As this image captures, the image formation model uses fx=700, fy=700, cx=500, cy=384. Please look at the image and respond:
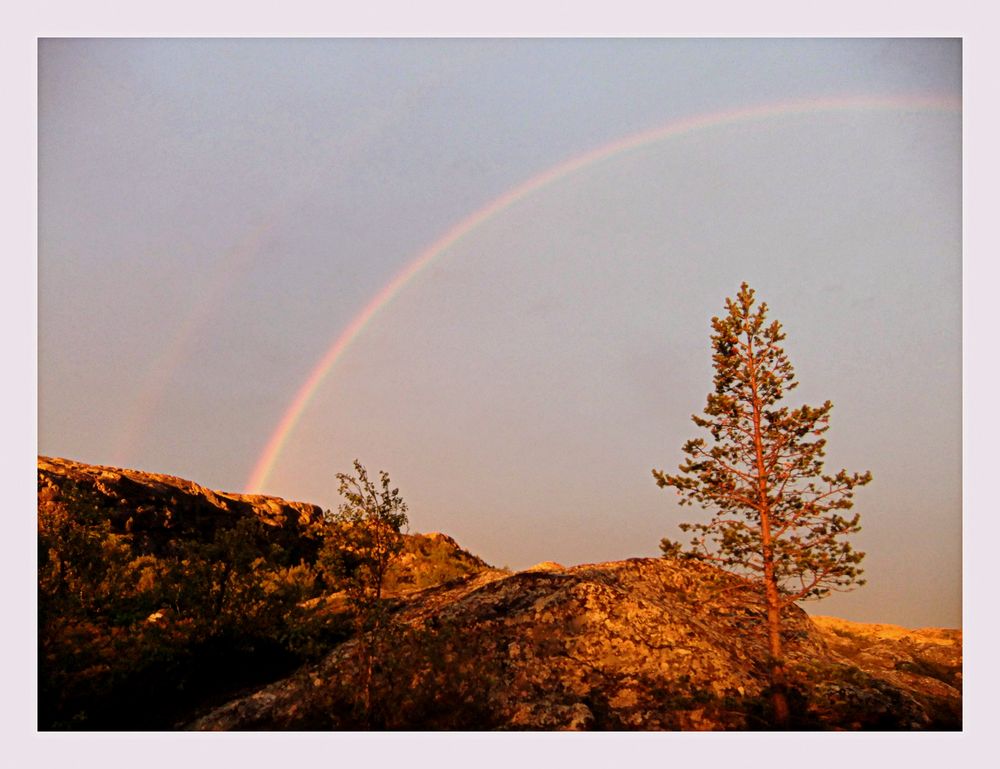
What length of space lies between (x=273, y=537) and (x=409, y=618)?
15.9 m

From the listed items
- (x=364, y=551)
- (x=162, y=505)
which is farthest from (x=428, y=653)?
(x=162, y=505)

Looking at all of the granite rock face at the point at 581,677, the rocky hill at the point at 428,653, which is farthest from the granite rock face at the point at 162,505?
the granite rock face at the point at 581,677

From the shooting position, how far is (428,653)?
20891 millimetres

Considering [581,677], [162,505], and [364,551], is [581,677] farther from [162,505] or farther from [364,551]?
[162,505]

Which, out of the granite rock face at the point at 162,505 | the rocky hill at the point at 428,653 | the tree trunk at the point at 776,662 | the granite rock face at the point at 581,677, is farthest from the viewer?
the granite rock face at the point at 162,505

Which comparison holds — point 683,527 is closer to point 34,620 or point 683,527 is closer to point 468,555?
point 34,620

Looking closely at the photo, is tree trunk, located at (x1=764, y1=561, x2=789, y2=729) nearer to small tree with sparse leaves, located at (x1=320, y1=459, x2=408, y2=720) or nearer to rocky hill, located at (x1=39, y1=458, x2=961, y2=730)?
rocky hill, located at (x1=39, y1=458, x2=961, y2=730)

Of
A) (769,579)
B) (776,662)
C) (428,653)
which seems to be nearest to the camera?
(776,662)

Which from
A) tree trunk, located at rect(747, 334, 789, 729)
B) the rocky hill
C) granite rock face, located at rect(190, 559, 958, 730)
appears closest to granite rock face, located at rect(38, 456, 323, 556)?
the rocky hill

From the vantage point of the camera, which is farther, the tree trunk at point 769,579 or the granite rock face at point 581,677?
the granite rock face at point 581,677

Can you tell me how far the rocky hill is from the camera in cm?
2064

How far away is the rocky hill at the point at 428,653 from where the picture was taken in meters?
20.6

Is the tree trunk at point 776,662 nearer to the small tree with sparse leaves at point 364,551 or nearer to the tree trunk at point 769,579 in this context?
the tree trunk at point 769,579

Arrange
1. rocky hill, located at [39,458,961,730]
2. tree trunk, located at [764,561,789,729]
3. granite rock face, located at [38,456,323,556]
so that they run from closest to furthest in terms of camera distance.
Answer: tree trunk, located at [764,561,789,729] < rocky hill, located at [39,458,961,730] < granite rock face, located at [38,456,323,556]
